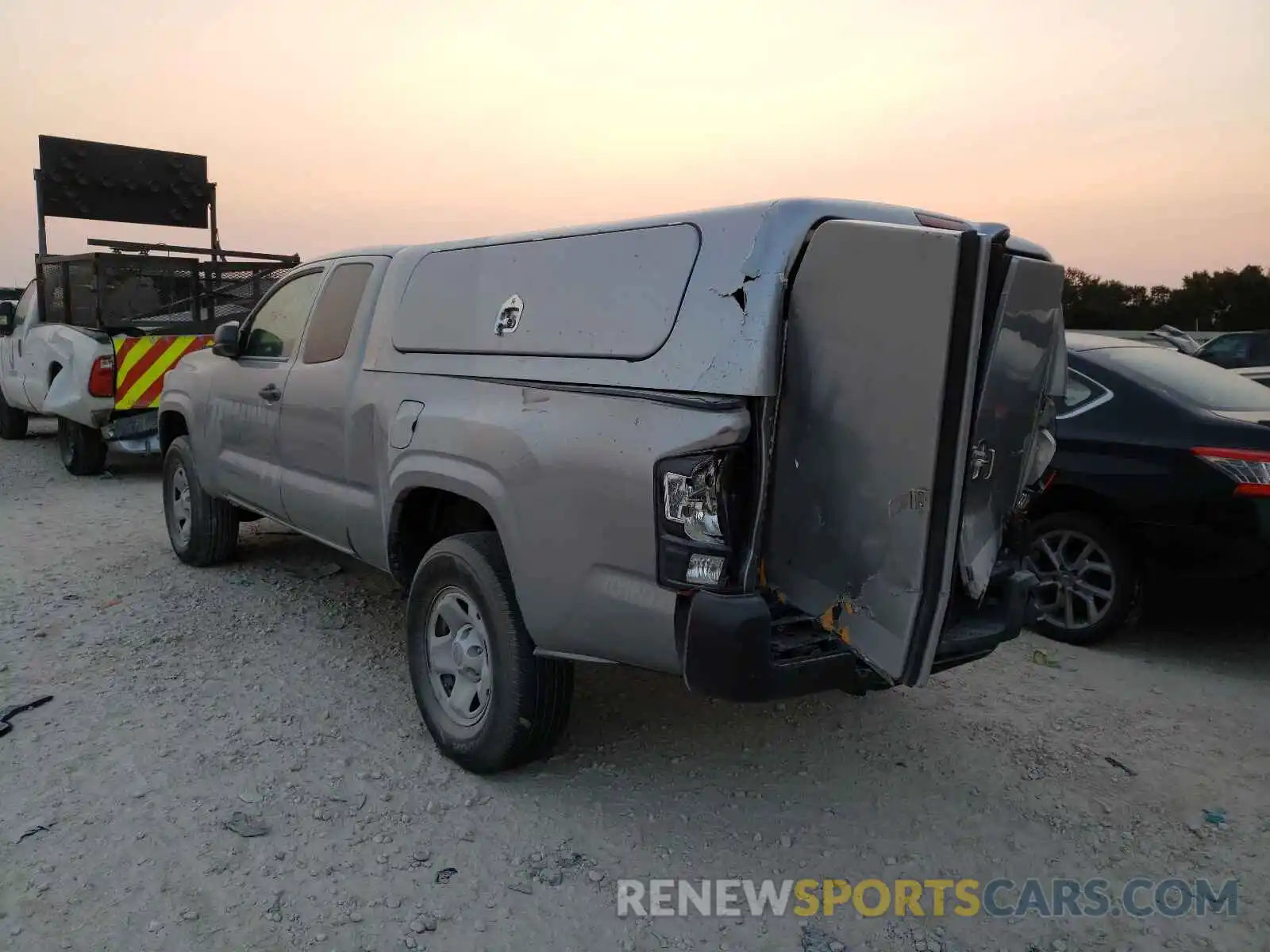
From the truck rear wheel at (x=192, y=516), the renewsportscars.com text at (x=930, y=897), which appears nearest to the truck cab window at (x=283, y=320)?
the truck rear wheel at (x=192, y=516)

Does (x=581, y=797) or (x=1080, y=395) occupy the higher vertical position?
(x=1080, y=395)

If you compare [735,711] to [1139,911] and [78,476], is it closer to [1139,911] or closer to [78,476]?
[1139,911]

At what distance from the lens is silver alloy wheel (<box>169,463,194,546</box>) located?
6.18 meters

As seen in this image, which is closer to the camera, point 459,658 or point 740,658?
point 740,658

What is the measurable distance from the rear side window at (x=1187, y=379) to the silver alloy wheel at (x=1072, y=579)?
0.87 metres

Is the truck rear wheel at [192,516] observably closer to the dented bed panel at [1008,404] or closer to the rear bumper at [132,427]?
the rear bumper at [132,427]

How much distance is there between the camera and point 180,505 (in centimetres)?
627

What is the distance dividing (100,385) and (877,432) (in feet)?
28.4

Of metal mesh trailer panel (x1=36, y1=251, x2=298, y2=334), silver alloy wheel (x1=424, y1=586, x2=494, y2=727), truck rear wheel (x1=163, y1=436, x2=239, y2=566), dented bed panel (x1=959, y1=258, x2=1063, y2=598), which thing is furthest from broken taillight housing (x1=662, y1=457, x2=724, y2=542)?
metal mesh trailer panel (x1=36, y1=251, x2=298, y2=334)

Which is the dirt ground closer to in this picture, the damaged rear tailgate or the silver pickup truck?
the silver pickup truck

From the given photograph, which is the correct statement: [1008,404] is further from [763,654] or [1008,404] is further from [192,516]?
[192,516]

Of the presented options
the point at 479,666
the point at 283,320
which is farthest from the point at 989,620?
the point at 283,320

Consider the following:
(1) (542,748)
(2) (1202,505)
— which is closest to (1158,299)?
(2) (1202,505)

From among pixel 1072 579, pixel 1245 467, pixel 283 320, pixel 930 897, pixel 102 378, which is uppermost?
pixel 283 320
